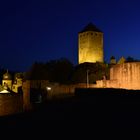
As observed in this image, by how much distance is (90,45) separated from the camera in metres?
66.9

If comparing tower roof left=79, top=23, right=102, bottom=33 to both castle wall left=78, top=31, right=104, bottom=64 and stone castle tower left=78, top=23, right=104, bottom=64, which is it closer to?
stone castle tower left=78, top=23, right=104, bottom=64

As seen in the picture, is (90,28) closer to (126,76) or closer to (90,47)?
(90,47)

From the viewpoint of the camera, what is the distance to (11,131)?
1223 centimetres

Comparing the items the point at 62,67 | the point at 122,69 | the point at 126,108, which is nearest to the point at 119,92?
the point at 126,108

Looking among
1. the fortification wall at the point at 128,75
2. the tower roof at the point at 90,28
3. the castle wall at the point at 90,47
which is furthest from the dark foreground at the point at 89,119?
the tower roof at the point at 90,28

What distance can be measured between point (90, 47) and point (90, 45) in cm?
47

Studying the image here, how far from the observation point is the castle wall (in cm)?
6656

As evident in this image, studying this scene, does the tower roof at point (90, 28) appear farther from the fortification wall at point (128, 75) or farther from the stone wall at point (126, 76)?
the fortification wall at point (128, 75)

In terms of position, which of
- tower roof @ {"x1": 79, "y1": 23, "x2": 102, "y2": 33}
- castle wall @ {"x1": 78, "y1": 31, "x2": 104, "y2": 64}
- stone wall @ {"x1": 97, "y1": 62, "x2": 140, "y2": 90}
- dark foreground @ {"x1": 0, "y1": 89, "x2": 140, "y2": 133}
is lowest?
dark foreground @ {"x1": 0, "y1": 89, "x2": 140, "y2": 133}

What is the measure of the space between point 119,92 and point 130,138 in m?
9.12

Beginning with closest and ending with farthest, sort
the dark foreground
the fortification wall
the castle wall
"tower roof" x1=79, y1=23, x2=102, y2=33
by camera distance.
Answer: the dark foreground
the fortification wall
the castle wall
"tower roof" x1=79, y1=23, x2=102, y2=33

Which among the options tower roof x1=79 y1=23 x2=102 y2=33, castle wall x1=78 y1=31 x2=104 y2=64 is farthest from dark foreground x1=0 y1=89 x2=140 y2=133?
tower roof x1=79 y1=23 x2=102 y2=33

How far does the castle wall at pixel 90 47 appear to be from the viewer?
66.6 metres

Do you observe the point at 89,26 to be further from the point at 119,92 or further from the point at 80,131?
the point at 80,131
